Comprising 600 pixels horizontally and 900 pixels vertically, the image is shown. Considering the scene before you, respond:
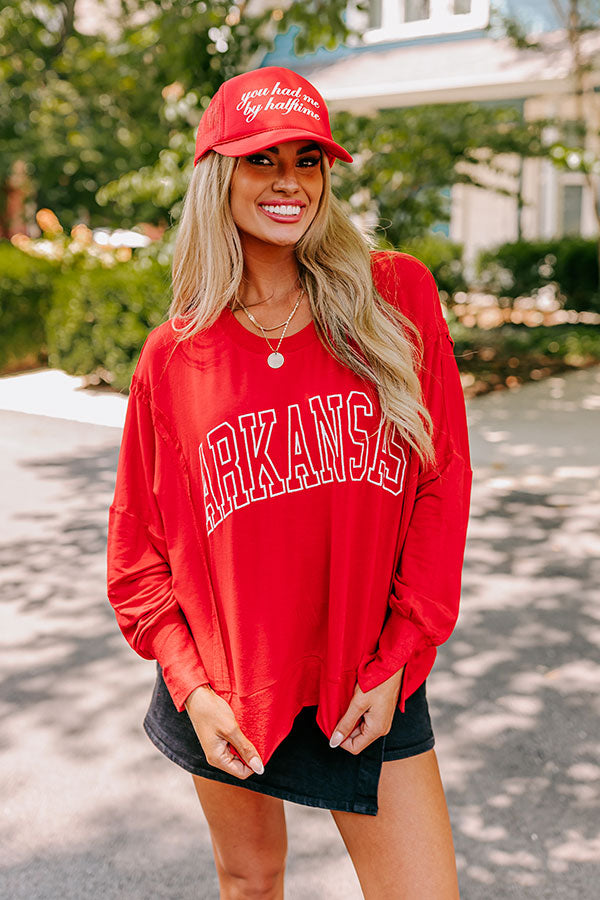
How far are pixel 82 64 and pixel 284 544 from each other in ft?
46.4

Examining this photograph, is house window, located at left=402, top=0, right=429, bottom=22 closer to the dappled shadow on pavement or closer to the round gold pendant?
the dappled shadow on pavement

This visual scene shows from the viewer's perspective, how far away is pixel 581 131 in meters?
12.7

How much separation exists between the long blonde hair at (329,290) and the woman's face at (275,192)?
3 centimetres

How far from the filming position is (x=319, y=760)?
1.85m

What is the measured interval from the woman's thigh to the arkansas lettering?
1.82 feet

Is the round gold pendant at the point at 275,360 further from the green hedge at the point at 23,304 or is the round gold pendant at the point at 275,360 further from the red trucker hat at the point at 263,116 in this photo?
the green hedge at the point at 23,304

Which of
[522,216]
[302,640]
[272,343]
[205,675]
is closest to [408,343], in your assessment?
[272,343]

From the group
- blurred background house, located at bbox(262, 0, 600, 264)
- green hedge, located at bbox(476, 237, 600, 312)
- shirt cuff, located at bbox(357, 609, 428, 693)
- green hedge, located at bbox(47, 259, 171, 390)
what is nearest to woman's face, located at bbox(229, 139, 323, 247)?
shirt cuff, located at bbox(357, 609, 428, 693)

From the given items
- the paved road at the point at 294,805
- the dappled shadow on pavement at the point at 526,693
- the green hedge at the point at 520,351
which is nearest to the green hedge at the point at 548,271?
the green hedge at the point at 520,351

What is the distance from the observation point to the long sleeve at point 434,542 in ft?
5.82

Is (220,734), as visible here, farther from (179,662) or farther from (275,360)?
(275,360)

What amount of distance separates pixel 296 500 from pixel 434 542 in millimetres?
262

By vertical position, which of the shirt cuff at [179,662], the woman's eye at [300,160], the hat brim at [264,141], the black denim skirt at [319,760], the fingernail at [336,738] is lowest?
the black denim skirt at [319,760]

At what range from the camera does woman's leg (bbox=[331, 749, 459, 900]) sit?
177 centimetres
